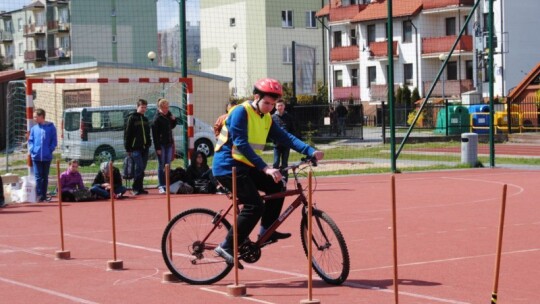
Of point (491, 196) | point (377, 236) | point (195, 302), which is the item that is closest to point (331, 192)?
point (491, 196)

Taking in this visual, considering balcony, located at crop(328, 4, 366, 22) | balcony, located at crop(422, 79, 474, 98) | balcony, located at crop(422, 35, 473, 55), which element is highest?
balcony, located at crop(328, 4, 366, 22)

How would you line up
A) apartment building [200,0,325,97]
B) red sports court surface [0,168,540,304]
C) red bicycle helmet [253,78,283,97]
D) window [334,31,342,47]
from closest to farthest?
1. red sports court surface [0,168,540,304]
2. red bicycle helmet [253,78,283,97]
3. apartment building [200,0,325,97]
4. window [334,31,342,47]

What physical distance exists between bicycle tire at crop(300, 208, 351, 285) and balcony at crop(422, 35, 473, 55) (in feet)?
192

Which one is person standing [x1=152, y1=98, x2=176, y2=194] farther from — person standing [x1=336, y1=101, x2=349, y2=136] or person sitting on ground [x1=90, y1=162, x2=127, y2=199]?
person standing [x1=336, y1=101, x2=349, y2=136]

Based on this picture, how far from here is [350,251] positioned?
11.7m

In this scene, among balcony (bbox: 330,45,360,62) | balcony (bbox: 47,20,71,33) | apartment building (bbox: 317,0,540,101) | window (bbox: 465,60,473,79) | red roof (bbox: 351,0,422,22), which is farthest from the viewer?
balcony (bbox: 47,20,71,33)

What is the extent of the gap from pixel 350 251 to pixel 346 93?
6669 cm

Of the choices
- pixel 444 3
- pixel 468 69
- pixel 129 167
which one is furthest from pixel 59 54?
pixel 129 167

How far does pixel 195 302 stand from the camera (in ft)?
29.0

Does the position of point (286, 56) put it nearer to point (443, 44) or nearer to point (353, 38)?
point (443, 44)

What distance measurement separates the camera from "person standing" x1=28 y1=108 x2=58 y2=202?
19.8m

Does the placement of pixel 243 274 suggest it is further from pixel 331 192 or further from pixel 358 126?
pixel 358 126

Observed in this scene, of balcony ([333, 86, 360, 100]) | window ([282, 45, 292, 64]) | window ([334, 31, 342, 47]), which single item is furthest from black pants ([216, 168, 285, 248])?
window ([334, 31, 342, 47])

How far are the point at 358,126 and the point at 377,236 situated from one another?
33005 mm
